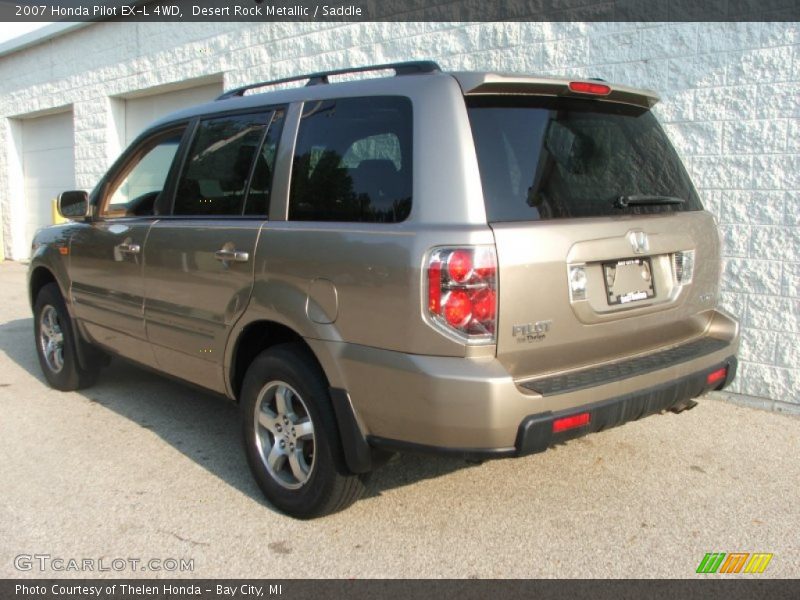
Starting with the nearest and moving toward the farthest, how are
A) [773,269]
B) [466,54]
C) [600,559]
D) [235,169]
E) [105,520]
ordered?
[600,559] < [105,520] < [235,169] < [773,269] < [466,54]

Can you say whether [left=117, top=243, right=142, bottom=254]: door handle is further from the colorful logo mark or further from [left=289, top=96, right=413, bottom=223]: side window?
the colorful logo mark

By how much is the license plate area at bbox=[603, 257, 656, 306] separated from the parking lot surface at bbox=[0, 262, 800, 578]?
3.64ft

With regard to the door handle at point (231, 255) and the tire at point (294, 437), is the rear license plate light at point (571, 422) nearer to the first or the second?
the tire at point (294, 437)

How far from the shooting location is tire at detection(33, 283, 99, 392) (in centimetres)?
552

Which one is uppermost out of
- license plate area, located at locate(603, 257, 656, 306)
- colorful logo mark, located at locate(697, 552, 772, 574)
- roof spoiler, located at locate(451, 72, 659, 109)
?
roof spoiler, located at locate(451, 72, 659, 109)

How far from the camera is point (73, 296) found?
17.4 ft

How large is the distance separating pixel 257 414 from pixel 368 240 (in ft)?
3.92

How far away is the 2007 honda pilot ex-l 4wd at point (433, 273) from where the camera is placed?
2.80m

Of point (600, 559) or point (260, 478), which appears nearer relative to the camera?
point (600, 559)

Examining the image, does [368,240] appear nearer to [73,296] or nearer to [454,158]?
[454,158]

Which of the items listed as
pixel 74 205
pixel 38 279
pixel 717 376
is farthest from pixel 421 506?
pixel 38 279
